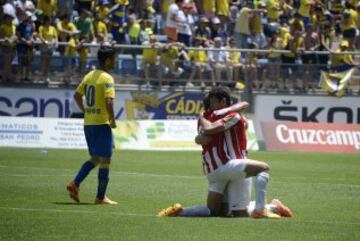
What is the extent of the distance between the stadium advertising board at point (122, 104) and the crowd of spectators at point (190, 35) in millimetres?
456

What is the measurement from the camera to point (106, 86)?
15250 millimetres

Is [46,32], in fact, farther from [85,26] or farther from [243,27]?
[243,27]

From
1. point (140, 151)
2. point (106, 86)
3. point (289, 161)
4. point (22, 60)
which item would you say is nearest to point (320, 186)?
point (106, 86)

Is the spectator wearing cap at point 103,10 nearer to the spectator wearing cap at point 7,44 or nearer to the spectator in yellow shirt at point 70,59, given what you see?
the spectator in yellow shirt at point 70,59

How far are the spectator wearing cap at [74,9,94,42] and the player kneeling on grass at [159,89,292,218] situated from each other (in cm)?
1952

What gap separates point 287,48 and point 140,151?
7.16m

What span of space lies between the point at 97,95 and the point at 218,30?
2043cm

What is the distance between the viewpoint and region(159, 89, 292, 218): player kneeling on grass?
13.3 m

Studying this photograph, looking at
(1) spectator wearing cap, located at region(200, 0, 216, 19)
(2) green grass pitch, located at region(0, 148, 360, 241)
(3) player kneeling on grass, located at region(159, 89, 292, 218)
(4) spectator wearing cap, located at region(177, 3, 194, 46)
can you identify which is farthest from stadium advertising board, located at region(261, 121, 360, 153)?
(3) player kneeling on grass, located at region(159, 89, 292, 218)

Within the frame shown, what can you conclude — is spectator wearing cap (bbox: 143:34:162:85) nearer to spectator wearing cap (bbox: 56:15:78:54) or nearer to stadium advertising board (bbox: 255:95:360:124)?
spectator wearing cap (bbox: 56:15:78:54)

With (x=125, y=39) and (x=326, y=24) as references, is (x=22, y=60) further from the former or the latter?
(x=326, y=24)

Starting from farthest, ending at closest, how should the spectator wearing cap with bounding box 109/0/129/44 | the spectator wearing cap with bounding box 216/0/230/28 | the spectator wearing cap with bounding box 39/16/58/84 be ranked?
the spectator wearing cap with bounding box 216/0/230/28 < the spectator wearing cap with bounding box 109/0/129/44 < the spectator wearing cap with bounding box 39/16/58/84

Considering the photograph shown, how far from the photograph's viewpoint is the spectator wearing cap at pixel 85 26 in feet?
107

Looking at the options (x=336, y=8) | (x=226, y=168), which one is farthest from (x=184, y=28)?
(x=226, y=168)
